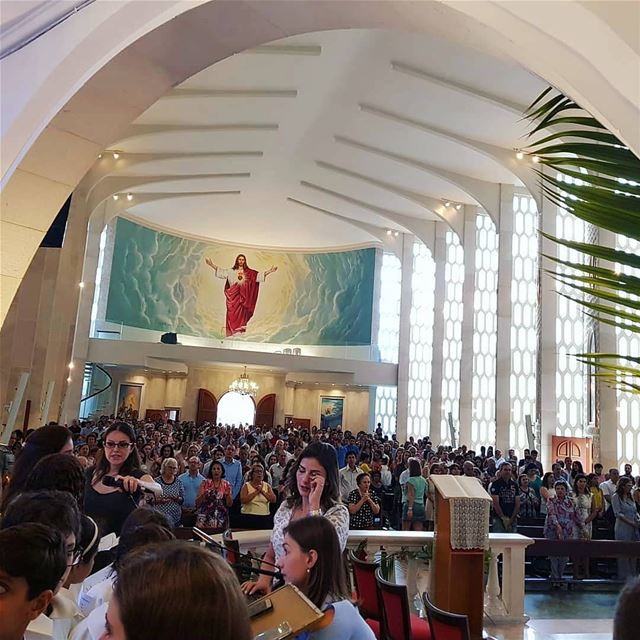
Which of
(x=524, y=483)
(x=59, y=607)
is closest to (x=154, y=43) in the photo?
(x=59, y=607)

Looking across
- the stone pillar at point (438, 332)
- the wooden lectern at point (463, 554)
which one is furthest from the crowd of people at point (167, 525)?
the stone pillar at point (438, 332)

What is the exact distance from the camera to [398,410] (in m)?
24.8

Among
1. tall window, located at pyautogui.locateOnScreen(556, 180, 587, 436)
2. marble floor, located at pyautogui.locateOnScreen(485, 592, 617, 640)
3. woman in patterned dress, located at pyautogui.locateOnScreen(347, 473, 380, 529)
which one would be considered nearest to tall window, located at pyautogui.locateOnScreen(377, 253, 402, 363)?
tall window, located at pyautogui.locateOnScreen(556, 180, 587, 436)

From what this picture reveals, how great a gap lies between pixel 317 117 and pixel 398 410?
39.5 feet

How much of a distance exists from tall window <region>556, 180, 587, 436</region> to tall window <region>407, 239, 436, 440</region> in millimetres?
8240

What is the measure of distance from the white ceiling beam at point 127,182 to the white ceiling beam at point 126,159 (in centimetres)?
63

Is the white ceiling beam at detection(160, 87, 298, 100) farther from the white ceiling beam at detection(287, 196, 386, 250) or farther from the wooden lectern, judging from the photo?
the wooden lectern

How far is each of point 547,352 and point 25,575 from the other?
1484 centimetres

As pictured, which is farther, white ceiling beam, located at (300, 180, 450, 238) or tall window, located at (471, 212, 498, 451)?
white ceiling beam, located at (300, 180, 450, 238)

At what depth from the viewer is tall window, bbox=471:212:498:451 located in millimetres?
19719

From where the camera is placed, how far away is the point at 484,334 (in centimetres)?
2017

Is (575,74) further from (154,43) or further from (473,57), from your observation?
(473,57)

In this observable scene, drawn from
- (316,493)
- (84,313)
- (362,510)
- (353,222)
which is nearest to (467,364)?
(353,222)

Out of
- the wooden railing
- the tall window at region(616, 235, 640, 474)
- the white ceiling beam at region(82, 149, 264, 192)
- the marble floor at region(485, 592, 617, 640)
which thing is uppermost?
the white ceiling beam at region(82, 149, 264, 192)
